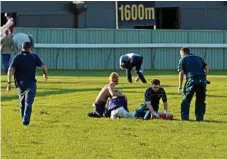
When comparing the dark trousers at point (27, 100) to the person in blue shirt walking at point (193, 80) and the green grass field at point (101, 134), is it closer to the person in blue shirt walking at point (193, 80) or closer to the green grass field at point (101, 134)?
the green grass field at point (101, 134)

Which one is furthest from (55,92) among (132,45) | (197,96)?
(132,45)

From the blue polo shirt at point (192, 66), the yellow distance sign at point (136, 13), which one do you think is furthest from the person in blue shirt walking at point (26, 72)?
the yellow distance sign at point (136, 13)

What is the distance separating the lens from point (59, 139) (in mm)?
15094

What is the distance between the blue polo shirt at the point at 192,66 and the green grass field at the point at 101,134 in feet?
3.48

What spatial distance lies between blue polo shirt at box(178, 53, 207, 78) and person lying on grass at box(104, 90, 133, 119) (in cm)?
158

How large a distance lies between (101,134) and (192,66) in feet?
12.8

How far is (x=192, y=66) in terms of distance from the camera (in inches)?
744

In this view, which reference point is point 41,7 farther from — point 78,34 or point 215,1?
point 215,1

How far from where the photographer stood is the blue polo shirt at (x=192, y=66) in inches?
743

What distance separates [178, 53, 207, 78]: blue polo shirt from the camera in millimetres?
18875

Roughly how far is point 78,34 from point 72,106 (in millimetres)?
21392

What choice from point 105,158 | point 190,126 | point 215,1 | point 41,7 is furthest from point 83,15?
point 105,158

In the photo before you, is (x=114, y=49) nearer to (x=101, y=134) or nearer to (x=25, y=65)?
(x=25, y=65)

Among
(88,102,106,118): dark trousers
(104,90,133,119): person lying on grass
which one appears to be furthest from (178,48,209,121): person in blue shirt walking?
(88,102,106,118): dark trousers
